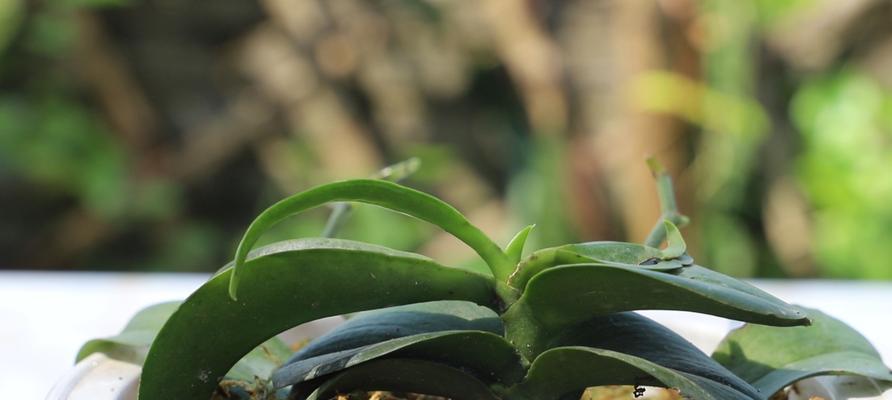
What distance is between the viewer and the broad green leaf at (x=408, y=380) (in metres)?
0.32

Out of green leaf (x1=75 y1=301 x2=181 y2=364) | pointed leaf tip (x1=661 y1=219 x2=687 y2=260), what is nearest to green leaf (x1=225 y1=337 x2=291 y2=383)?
green leaf (x1=75 y1=301 x2=181 y2=364)

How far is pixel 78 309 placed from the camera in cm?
68

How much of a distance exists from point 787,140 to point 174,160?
1.07 meters

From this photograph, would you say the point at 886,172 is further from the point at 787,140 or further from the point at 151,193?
the point at 151,193

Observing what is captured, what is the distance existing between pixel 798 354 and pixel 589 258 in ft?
0.45

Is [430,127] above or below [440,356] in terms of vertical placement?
above

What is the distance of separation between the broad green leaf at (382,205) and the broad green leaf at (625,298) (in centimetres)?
2

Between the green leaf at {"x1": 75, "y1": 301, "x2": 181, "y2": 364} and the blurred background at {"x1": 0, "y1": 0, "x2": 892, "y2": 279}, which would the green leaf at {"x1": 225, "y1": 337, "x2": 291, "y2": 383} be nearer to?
the green leaf at {"x1": 75, "y1": 301, "x2": 181, "y2": 364}

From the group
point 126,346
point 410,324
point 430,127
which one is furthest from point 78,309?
point 430,127

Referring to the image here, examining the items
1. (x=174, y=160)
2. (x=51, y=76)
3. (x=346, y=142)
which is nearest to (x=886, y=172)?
(x=346, y=142)

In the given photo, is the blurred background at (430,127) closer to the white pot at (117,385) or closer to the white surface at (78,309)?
the white surface at (78,309)

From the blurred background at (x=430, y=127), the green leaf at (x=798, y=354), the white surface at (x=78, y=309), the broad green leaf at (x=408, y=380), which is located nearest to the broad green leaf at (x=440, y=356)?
the broad green leaf at (x=408, y=380)

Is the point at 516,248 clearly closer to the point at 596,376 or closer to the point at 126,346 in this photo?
the point at 596,376

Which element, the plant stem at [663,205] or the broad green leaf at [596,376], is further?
the plant stem at [663,205]
